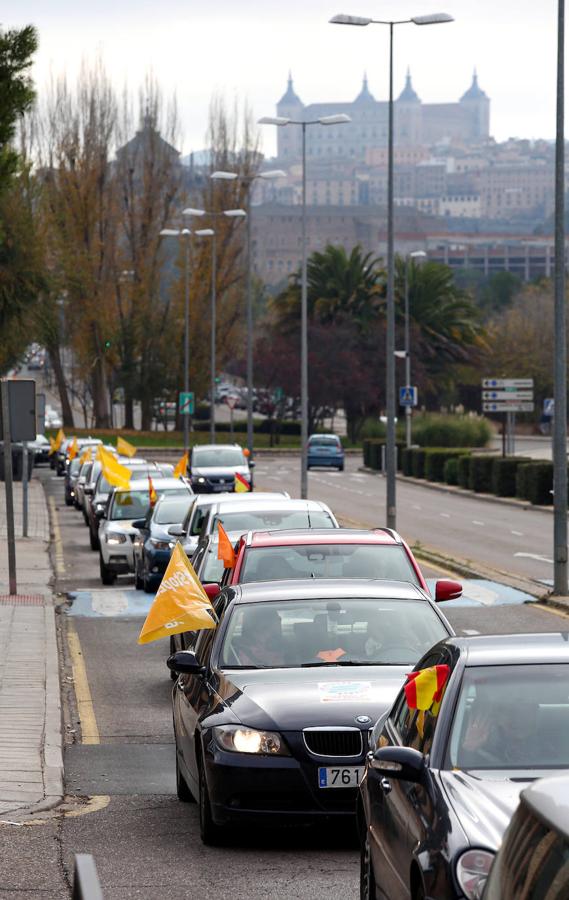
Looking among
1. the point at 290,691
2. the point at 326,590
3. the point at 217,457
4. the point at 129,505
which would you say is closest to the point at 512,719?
the point at 290,691

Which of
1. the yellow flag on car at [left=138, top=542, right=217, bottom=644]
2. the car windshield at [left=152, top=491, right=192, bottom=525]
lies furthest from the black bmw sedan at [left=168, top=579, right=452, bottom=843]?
the car windshield at [left=152, top=491, right=192, bottom=525]

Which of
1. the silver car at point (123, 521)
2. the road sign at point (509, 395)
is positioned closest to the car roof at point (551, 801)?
the silver car at point (123, 521)

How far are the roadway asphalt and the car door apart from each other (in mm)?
1078

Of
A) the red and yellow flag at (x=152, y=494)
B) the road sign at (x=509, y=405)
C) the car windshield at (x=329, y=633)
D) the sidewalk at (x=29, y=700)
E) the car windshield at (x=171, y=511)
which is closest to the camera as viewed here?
the car windshield at (x=329, y=633)

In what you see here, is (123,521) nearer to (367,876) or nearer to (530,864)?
(367,876)

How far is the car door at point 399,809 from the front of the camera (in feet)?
19.2

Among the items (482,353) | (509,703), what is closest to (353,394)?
(482,353)

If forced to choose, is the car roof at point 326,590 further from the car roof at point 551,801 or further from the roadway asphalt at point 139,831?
the car roof at point 551,801

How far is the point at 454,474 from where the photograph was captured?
198 feet

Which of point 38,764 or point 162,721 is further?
point 162,721

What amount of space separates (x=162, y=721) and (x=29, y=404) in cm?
1057

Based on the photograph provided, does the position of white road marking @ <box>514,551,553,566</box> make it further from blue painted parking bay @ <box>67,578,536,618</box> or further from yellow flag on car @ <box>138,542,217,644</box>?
yellow flag on car @ <box>138,542,217,644</box>

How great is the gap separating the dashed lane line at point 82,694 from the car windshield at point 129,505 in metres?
8.65

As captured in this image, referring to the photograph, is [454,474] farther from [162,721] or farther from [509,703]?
[509,703]
